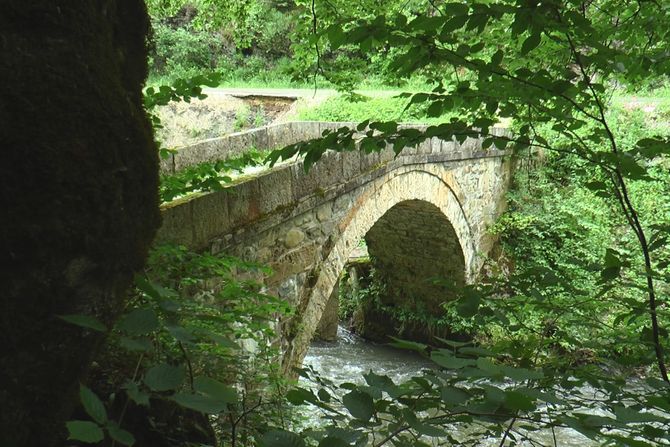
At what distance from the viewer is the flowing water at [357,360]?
8.27 m

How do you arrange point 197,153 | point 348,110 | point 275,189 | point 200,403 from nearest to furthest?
point 200,403, point 275,189, point 197,153, point 348,110

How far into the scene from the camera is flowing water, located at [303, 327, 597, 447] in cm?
827

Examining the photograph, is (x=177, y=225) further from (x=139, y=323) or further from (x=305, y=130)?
(x=305, y=130)

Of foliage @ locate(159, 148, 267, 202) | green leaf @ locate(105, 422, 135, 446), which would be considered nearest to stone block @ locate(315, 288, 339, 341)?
foliage @ locate(159, 148, 267, 202)

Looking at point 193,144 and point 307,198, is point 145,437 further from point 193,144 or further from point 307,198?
point 193,144

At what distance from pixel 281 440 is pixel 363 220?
15.4ft

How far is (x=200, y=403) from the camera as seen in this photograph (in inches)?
38.7

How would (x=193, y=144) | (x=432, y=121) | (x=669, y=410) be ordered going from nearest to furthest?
(x=669, y=410)
(x=193, y=144)
(x=432, y=121)

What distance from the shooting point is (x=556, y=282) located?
2027 mm

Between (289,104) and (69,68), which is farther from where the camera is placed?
(289,104)

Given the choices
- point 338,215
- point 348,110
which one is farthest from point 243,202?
point 348,110

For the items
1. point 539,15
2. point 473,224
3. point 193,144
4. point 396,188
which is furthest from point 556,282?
point 473,224

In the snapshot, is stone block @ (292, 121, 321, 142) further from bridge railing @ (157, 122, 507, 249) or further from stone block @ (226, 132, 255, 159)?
stone block @ (226, 132, 255, 159)

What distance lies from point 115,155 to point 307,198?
335cm
